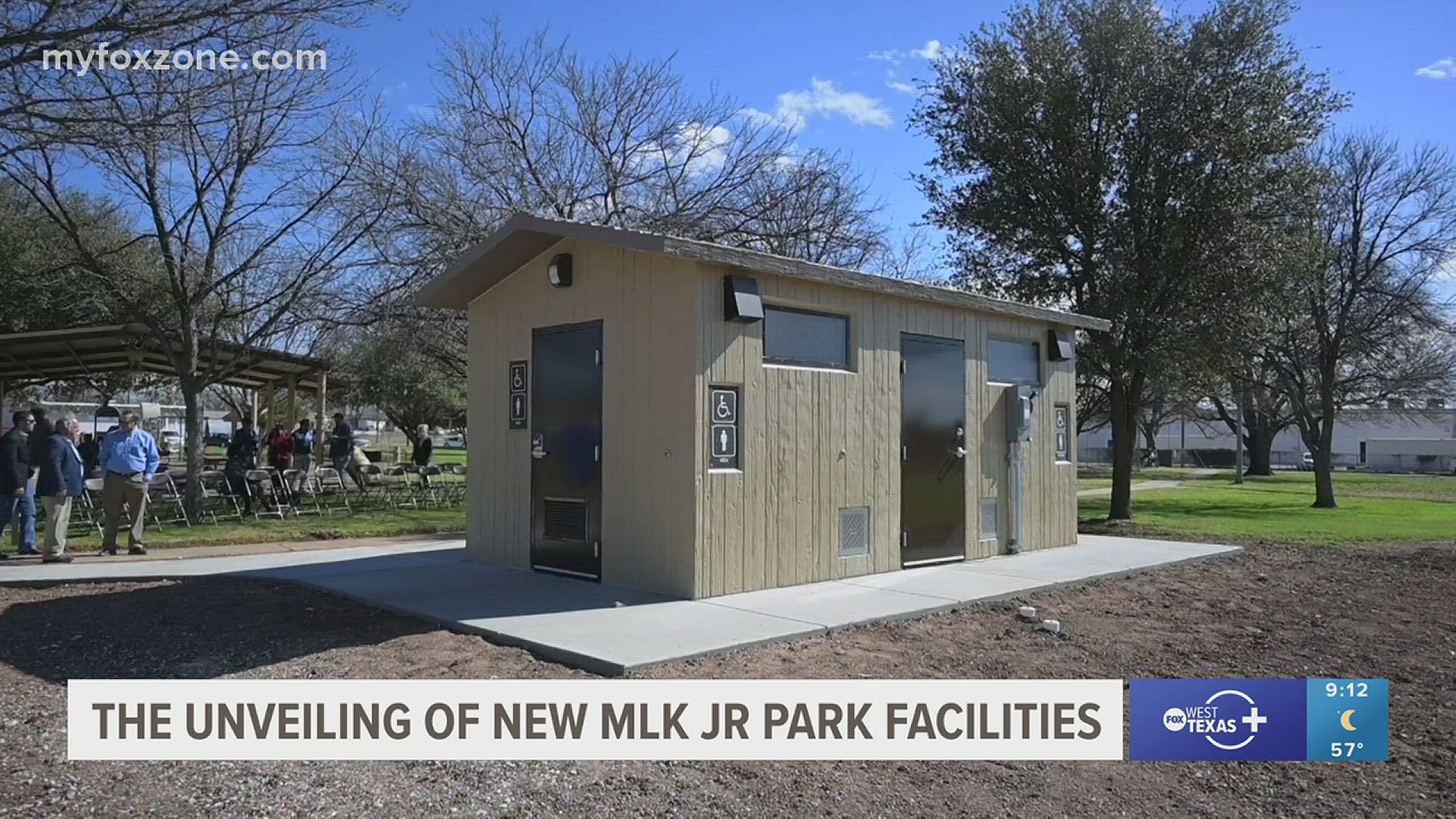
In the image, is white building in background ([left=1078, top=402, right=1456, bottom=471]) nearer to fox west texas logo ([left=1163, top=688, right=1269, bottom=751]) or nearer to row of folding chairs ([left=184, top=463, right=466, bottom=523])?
row of folding chairs ([left=184, top=463, right=466, bottom=523])

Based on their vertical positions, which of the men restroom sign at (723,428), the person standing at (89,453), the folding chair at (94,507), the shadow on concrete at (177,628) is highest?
the men restroom sign at (723,428)

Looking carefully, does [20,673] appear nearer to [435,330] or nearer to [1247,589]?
[1247,589]

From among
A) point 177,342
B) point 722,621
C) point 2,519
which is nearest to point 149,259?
point 177,342

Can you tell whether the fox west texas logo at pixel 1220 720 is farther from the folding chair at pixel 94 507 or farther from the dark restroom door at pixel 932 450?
the folding chair at pixel 94 507

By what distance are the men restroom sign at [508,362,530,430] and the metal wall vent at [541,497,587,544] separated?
88cm

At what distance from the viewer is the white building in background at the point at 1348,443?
195ft

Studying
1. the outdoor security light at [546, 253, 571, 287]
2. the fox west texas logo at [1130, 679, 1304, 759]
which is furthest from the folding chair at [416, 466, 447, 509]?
the fox west texas logo at [1130, 679, 1304, 759]

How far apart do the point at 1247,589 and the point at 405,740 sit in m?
8.17

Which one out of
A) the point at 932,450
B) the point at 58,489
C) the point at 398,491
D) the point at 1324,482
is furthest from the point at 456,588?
the point at 1324,482

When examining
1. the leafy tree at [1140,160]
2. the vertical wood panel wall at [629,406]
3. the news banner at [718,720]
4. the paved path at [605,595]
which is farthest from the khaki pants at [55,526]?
the leafy tree at [1140,160]

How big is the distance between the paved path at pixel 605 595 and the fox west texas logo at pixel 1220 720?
2224mm

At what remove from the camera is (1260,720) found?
5105 millimetres

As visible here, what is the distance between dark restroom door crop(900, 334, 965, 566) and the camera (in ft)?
31.8

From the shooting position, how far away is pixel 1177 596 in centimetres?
905
